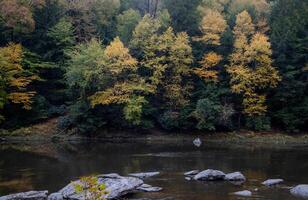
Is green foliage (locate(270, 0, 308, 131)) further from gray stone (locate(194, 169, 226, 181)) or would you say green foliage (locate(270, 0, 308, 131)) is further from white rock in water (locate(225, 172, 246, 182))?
gray stone (locate(194, 169, 226, 181))

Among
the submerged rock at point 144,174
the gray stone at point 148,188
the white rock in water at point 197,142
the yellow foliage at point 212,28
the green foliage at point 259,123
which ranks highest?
the yellow foliage at point 212,28

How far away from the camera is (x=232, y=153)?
1280 inches

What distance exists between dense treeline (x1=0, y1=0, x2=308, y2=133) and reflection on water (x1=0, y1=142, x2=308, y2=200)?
5127 millimetres

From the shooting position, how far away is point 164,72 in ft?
145

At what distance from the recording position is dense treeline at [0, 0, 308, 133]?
4209 cm

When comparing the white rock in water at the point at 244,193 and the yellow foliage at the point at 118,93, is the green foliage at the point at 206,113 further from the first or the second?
the white rock in water at the point at 244,193

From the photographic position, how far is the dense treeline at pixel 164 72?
42094 mm

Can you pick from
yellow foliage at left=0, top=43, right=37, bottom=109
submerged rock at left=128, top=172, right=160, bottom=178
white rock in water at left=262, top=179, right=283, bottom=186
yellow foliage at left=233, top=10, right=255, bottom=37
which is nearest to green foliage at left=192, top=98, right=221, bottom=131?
yellow foliage at left=233, top=10, right=255, bottom=37

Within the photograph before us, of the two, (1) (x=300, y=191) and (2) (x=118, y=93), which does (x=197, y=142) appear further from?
(1) (x=300, y=191)

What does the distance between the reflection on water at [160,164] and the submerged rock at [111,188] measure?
1.95ft

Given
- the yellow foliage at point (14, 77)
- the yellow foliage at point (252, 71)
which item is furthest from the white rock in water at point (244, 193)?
the yellow foliage at point (14, 77)

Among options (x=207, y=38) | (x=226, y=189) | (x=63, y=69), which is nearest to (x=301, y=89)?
(x=207, y=38)

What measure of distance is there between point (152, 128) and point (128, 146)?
296 inches

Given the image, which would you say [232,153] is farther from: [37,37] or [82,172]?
[37,37]
